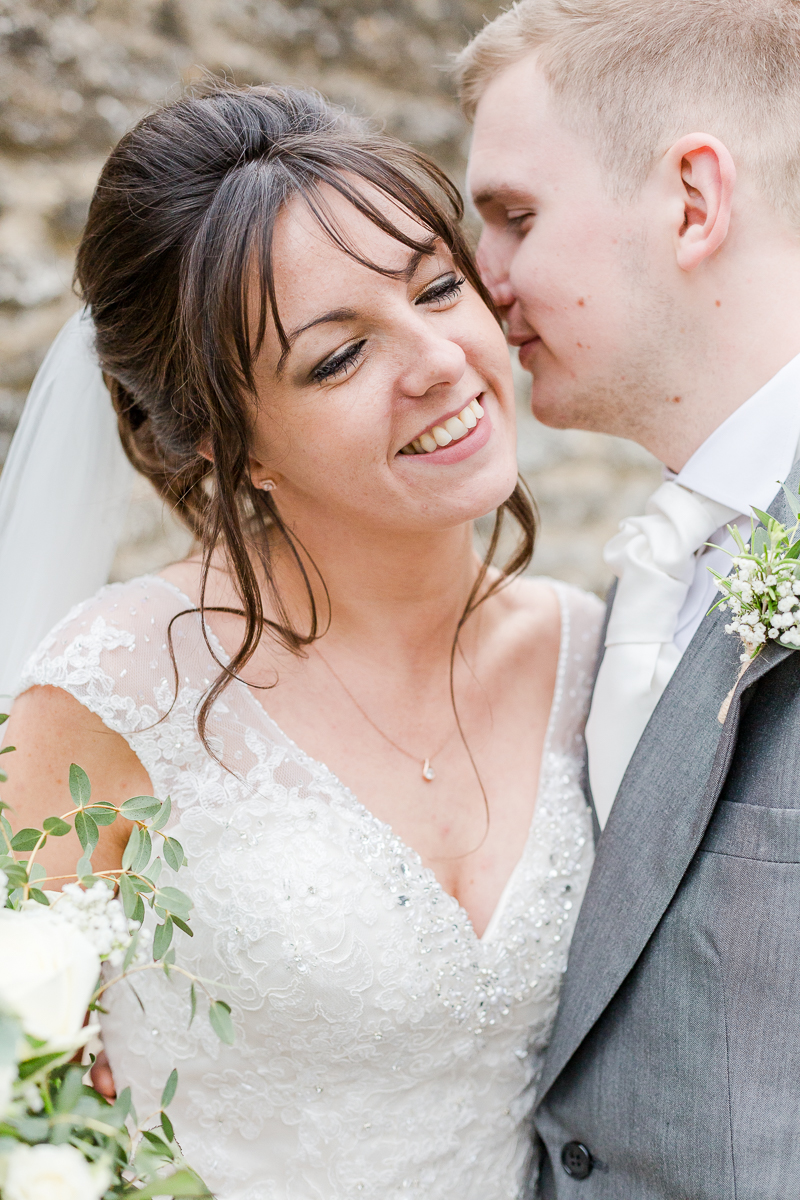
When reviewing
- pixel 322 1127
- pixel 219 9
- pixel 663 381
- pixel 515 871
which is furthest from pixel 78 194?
pixel 322 1127

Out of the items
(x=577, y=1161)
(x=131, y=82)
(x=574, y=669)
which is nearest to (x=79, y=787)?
(x=577, y=1161)

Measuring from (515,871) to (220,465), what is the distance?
39.9 inches

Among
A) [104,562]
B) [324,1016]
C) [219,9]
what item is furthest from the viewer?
[219,9]

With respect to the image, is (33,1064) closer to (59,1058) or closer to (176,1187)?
(59,1058)

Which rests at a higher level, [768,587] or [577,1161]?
[768,587]

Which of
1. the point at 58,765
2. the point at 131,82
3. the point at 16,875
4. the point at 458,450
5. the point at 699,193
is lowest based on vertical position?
the point at 58,765

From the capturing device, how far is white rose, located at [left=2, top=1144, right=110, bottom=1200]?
0.82 metres

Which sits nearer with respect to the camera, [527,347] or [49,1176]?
[49,1176]

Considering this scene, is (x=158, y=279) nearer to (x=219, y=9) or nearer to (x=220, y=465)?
(x=220, y=465)

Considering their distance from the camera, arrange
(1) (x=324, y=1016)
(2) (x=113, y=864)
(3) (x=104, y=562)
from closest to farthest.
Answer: (1) (x=324, y=1016) < (2) (x=113, y=864) < (3) (x=104, y=562)

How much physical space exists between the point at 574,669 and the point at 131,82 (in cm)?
231

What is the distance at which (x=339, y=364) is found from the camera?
1.79 meters

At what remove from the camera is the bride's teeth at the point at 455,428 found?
1.86m

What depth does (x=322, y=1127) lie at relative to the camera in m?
1.85
